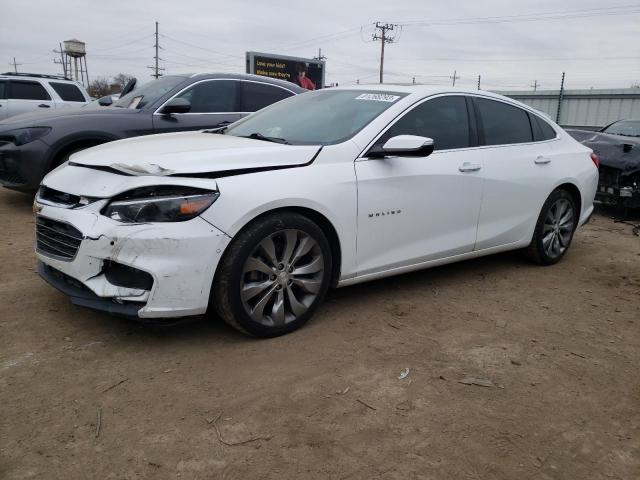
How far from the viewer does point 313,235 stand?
328cm

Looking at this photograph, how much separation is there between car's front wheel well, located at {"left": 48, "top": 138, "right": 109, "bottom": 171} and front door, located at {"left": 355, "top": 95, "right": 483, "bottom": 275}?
3.87 metres

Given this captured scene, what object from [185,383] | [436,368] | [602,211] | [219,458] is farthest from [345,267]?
[602,211]

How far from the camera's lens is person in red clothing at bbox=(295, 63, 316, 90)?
67.5 feet

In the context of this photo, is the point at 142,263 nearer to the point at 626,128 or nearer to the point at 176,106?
the point at 176,106

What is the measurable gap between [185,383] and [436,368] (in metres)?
1.38

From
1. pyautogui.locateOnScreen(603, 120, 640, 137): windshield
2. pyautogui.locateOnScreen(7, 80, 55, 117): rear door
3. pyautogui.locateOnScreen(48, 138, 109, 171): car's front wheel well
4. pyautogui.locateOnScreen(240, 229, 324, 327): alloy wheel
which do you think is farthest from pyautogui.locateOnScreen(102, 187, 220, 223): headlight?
pyautogui.locateOnScreen(7, 80, 55, 117): rear door

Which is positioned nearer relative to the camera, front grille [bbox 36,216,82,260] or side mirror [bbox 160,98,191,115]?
front grille [bbox 36,216,82,260]

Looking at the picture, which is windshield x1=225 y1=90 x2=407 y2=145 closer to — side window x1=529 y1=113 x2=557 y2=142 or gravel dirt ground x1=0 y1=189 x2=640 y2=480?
gravel dirt ground x1=0 y1=189 x2=640 y2=480

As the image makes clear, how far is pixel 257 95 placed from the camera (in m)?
6.91

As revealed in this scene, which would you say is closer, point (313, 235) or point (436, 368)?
point (436, 368)

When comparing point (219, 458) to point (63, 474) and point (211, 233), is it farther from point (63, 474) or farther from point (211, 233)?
point (211, 233)

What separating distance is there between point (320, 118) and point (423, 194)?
36.7 inches

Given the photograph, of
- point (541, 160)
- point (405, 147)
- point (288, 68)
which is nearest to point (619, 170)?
point (541, 160)

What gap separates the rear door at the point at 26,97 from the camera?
11622 mm
